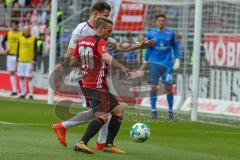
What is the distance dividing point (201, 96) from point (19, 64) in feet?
20.5

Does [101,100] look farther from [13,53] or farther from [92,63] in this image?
[13,53]

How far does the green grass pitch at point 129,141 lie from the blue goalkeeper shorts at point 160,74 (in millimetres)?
1429

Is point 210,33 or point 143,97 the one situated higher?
point 210,33

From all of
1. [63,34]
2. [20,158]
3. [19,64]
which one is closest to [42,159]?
[20,158]

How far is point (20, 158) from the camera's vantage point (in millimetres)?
10742

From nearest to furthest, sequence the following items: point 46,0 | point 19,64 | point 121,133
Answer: point 121,133 → point 19,64 → point 46,0

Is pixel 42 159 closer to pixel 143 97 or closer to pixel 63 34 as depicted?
pixel 143 97

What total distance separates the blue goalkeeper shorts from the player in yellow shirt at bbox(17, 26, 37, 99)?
679cm

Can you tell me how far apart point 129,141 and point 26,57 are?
1280 cm

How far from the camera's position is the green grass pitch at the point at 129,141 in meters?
11.5

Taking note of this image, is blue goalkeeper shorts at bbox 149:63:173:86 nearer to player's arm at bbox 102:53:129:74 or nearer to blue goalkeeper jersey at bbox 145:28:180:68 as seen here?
blue goalkeeper jersey at bbox 145:28:180:68

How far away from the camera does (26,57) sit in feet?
86.2

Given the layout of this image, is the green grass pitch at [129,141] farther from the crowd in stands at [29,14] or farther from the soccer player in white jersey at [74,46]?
the crowd in stands at [29,14]

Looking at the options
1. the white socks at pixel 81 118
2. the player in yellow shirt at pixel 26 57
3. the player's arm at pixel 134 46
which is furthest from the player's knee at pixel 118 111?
the player in yellow shirt at pixel 26 57
